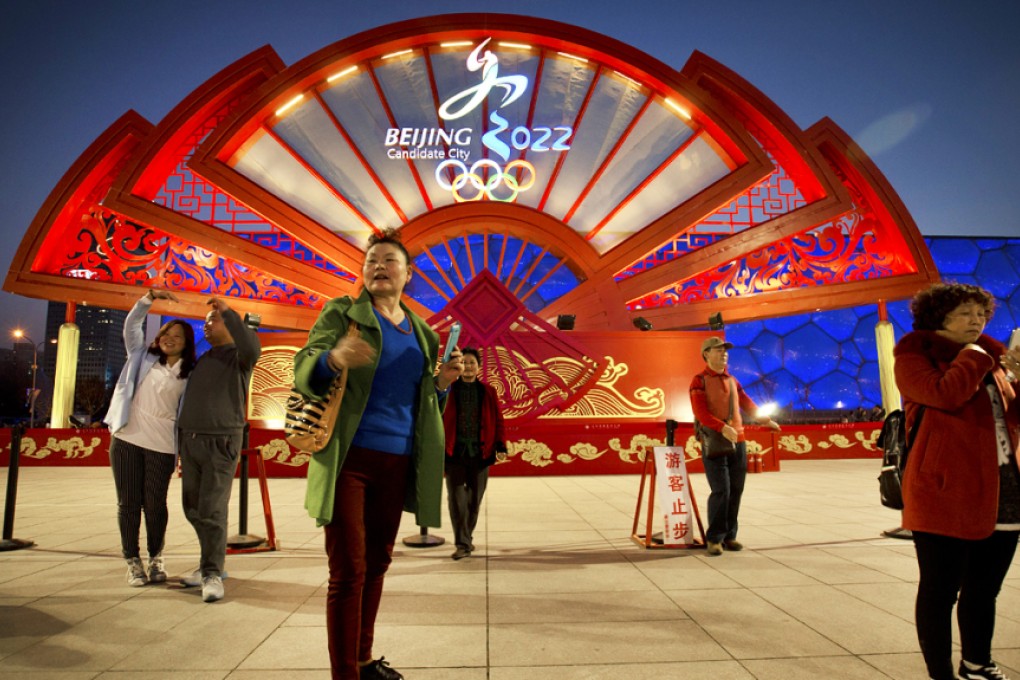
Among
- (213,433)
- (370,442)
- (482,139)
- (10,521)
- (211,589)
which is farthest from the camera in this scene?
(482,139)

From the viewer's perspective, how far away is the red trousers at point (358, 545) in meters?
1.70

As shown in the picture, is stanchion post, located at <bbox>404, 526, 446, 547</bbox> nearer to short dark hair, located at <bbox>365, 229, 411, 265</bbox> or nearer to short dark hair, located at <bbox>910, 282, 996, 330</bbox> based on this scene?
short dark hair, located at <bbox>365, 229, 411, 265</bbox>

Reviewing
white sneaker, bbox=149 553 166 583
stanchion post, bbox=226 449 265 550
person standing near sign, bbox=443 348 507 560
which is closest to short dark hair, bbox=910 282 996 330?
person standing near sign, bbox=443 348 507 560

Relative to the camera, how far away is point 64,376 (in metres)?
11.0

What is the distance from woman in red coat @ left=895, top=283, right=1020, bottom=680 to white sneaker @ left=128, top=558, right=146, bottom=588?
3.79 meters

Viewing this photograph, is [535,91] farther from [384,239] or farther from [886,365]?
[384,239]

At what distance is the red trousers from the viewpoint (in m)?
1.70

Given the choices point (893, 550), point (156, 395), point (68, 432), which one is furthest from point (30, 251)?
point (893, 550)

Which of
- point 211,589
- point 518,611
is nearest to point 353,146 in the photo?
point 211,589

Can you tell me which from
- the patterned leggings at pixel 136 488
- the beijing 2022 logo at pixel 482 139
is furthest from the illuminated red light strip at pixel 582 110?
the patterned leggings at pixel 136 488

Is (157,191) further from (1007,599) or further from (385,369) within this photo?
(1007,599)

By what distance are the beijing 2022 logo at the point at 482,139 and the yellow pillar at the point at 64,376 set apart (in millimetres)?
7511

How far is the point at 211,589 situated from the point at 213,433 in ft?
2.74

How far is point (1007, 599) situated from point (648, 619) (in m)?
1.97
